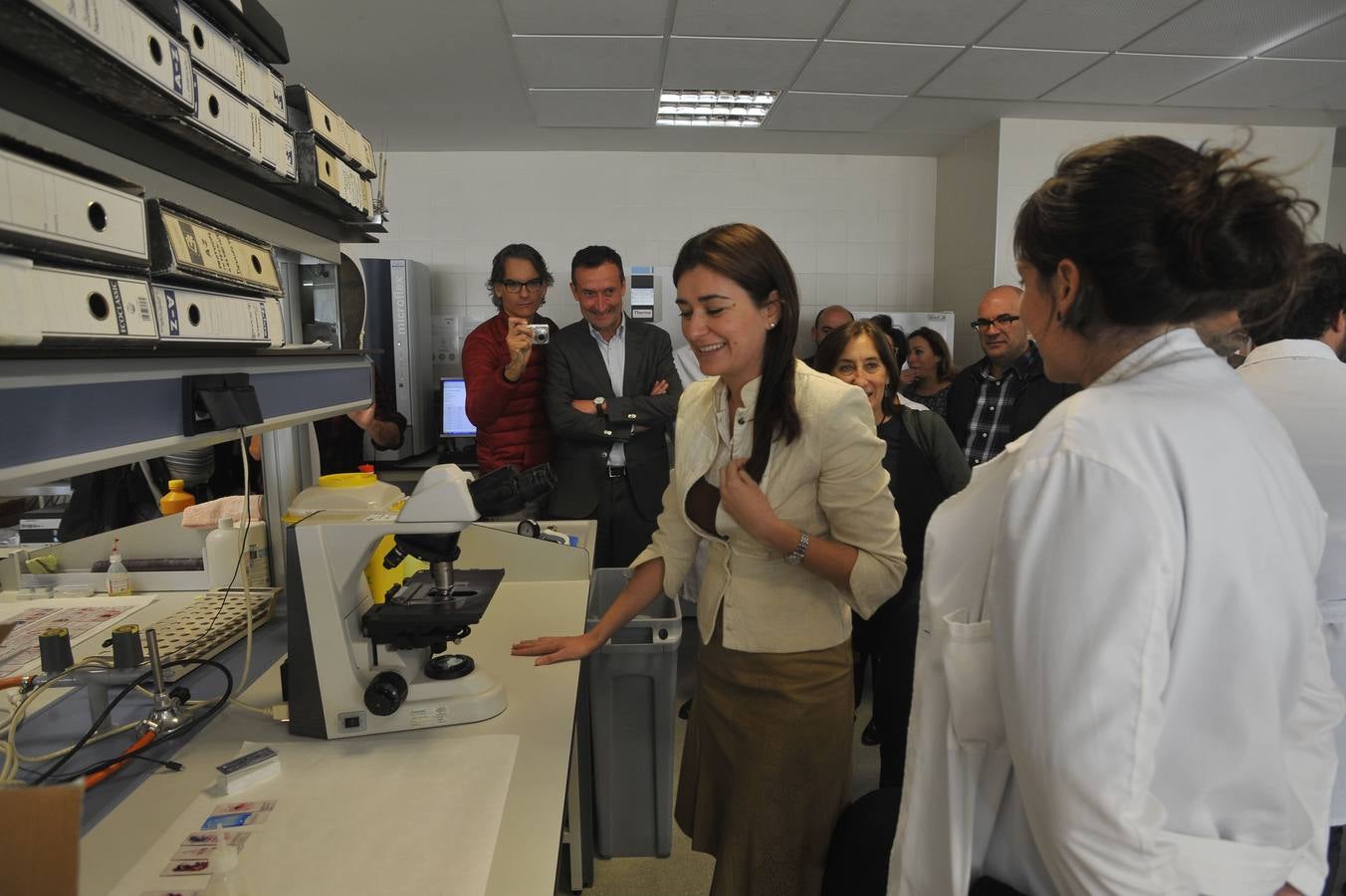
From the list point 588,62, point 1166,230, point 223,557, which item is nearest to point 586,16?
point 588,62

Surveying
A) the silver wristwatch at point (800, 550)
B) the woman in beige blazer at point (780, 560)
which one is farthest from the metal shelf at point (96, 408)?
the silver wristwatch at point (800, 550)

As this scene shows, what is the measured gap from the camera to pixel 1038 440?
2.33ft

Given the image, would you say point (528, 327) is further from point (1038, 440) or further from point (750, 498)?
point (1038, 440)

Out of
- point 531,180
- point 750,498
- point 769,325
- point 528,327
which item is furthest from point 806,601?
point 531,180

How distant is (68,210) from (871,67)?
124 inches

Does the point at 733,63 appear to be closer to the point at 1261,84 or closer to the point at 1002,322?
the point at 1002,322

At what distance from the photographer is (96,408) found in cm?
82

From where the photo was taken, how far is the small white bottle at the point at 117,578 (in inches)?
66.8

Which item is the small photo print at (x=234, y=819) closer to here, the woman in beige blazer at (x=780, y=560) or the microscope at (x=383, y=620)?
the microscope at (x=383, y=620)

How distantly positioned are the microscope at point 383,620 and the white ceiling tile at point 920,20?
2.36 meters

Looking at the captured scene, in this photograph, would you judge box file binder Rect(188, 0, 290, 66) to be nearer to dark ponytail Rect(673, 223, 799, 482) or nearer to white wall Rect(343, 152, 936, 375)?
dark ponytail Rect(673, 223, 799, 482)

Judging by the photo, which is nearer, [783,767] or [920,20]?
[783,767]

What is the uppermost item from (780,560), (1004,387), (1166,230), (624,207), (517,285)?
(624,207)

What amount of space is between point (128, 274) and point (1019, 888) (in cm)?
120
